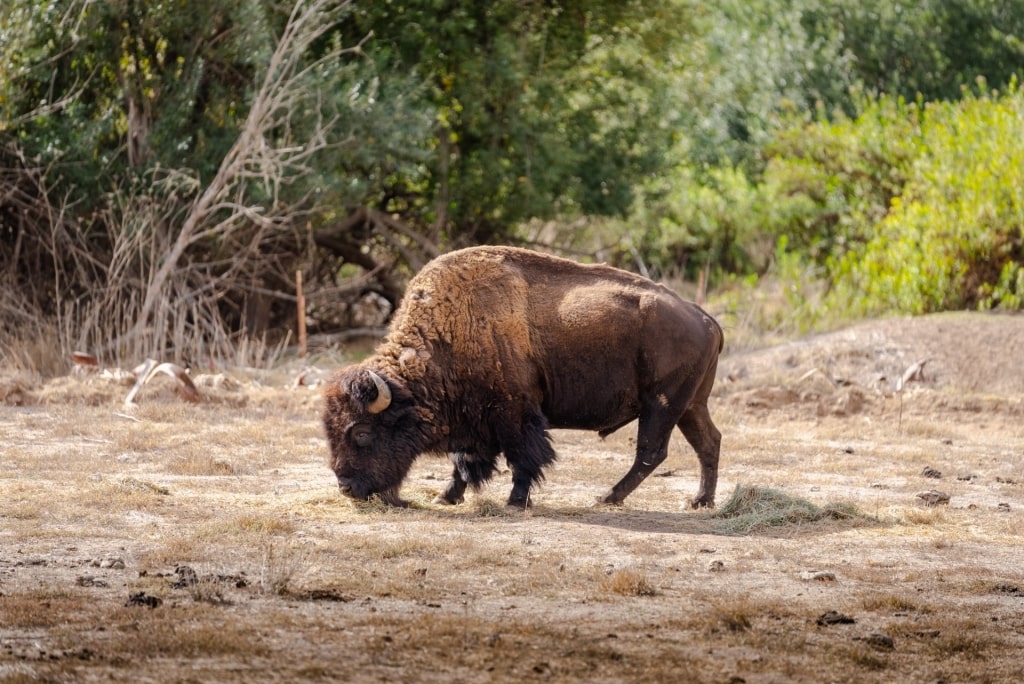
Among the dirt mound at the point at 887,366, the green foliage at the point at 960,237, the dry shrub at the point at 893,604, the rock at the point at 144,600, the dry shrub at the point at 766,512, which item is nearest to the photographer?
the rock at the point at 144,600

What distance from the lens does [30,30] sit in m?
15.8

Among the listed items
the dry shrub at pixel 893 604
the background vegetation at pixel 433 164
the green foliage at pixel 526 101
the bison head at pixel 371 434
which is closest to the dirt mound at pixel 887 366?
the background vegetation at pixel 433 164

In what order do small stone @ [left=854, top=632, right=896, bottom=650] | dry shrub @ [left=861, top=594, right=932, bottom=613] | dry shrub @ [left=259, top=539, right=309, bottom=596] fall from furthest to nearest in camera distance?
dry shrub @ [left=861, top=594, right=932, bottom=613]
dry shrub @ [left=259, top=539, right=309, bottom=596]
small stone @ [left=854, top=632, right=896, bottom=650]

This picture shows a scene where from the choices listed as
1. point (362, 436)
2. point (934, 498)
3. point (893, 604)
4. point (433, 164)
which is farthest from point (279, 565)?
point (433, 164)

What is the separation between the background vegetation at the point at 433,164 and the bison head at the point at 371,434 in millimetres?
6506

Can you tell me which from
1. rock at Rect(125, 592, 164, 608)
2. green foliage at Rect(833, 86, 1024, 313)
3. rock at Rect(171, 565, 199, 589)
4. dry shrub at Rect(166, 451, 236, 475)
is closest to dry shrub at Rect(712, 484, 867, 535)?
rock at Rect(171, 565, 199, 589)

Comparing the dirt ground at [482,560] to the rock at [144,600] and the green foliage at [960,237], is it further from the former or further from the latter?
the green foliage at [960,237]

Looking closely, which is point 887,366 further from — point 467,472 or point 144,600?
point 144,600

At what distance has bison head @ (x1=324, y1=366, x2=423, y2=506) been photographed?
9219 millimetres

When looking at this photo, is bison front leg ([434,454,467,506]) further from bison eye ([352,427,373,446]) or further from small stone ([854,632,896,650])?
small stone ([854,632,896,650])

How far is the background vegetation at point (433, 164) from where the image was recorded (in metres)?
16.4

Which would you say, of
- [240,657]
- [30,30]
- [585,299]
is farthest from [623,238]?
[240,657]

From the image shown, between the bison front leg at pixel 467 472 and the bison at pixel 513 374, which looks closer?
the bison at pixel 513 374

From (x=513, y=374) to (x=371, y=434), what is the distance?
1041 millimetres
